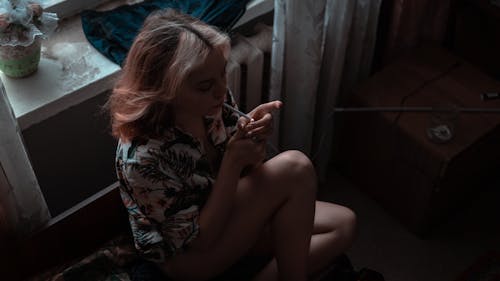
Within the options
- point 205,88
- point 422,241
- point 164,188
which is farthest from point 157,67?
point 422,241

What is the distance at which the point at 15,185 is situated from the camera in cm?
136

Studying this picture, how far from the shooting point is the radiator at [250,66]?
1.74 meters

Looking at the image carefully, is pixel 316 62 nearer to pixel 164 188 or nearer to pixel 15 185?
pixel 164 188

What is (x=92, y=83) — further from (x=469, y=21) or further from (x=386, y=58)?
(x=469, y=21)

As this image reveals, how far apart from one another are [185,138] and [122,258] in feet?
1.09

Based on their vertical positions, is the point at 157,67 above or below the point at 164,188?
above

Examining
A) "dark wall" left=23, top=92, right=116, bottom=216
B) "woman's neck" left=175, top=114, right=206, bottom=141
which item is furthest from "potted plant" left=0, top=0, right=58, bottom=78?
"woman's neck" left=175, top=114, right=206, bottom=141

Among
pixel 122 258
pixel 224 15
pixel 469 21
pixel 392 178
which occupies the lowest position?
pixel 392 178

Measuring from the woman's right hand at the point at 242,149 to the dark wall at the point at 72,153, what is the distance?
41 centimetres

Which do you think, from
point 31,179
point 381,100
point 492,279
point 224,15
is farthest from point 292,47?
point 492,279

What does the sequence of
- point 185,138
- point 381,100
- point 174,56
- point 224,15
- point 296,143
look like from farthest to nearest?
point 296,143, point 381,100, point 224,15, point 185,138, point 174,56

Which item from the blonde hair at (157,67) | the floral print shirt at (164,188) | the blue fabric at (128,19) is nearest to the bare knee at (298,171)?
the floral print shirt at (164,188)

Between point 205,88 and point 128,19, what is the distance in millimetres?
556

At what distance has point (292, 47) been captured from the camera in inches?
68.4
